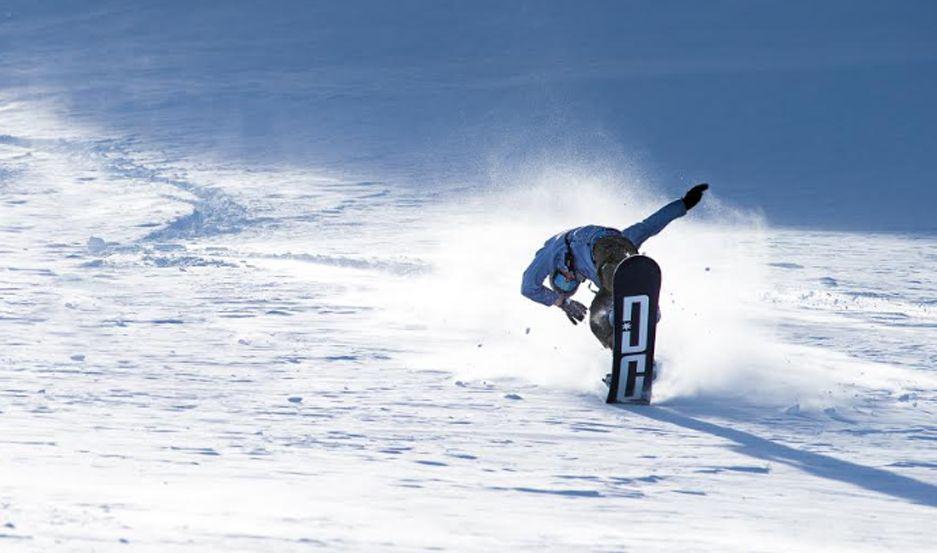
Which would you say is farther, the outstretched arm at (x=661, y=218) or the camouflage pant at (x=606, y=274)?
the outstretched arm at (x=661, y=218)

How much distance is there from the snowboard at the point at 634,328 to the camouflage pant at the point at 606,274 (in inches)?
6.1

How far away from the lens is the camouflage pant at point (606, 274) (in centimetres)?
643

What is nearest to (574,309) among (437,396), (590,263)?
(590,263)

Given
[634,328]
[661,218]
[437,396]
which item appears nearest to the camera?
[634,328]

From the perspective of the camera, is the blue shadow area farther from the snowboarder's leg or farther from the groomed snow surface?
the snowboarder's leg

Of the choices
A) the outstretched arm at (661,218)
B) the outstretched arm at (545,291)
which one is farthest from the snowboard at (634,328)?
the outstretched arm at (661,218)

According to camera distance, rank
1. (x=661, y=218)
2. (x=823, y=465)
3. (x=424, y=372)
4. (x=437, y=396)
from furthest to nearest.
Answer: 1. (x=424, y=372)
2. (x=661, y=218)
3. (x=437, y=396)
4. (x=823, y=465)

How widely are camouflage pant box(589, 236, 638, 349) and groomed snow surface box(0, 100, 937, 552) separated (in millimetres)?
348

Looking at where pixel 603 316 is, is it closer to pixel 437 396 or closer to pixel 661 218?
pixel 661 218

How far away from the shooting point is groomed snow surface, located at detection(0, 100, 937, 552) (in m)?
4.17

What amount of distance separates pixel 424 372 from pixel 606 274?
4.24 feet

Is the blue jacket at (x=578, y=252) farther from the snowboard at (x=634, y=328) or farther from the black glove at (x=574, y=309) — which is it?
the snowboard at (x=634, y=328)

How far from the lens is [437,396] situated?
654 centimetres

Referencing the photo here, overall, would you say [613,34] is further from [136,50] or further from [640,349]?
[640,349]
